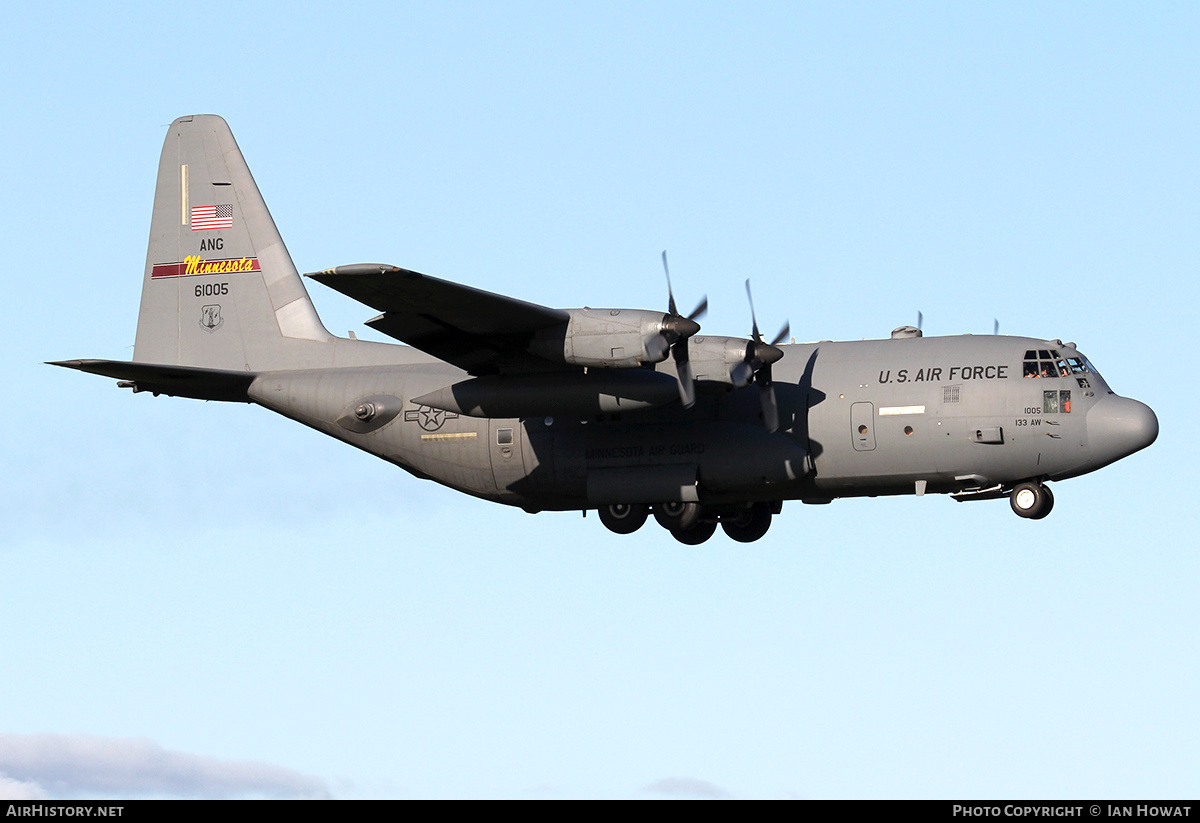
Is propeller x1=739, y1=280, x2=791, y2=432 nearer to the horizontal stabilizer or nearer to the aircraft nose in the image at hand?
the aircraft nose

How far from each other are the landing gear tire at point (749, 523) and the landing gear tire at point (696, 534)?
0.90 feet

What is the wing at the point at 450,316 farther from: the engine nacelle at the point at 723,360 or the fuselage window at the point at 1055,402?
the fuselage window at the point at 1055,402

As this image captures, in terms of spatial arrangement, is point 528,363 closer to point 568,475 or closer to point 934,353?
point 568,475

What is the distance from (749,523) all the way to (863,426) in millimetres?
3063

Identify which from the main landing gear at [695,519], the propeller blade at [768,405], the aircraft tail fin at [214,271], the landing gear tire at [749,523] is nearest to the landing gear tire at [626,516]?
the main landing gear at [695,519]

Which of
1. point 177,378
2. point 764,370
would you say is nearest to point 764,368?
point 764,370

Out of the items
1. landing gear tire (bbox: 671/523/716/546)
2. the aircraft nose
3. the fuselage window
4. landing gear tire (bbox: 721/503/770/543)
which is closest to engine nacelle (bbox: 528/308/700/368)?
landing gear tire (bbox: 721/503/770/543)

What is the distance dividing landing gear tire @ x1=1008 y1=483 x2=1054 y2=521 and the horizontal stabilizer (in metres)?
12.2

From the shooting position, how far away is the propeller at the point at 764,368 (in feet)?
74.4

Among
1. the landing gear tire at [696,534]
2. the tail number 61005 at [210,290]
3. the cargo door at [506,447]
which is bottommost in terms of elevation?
the landing gear tire at [696,534]

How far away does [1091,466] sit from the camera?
2241cm

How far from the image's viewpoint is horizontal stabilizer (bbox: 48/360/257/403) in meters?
23.6
